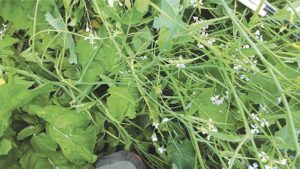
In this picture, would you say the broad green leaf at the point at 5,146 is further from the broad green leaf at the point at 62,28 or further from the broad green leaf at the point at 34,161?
the broad green leaf at the point at 62,28

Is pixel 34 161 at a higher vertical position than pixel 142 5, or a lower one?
lower

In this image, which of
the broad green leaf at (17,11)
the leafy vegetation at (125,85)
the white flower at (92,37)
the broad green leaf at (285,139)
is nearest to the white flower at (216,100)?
the leafy vegetation at (125,85)

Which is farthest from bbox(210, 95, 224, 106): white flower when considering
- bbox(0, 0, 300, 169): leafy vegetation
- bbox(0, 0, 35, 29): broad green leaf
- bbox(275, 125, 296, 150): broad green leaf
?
bbox(0, 0, 35, 29): broad green leaf

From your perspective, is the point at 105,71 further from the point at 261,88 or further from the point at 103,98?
the point at 261,88

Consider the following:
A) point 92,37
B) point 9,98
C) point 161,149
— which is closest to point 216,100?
point 161,149

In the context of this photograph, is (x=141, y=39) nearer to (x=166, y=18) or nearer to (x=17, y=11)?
(x=166, y=18)

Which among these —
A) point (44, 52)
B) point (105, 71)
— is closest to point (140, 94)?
point (105, 71)

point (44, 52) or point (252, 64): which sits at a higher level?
point (252, 64)
